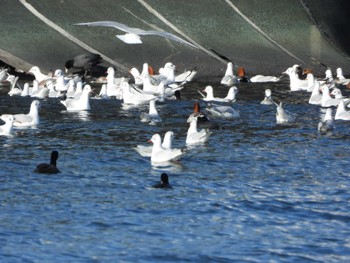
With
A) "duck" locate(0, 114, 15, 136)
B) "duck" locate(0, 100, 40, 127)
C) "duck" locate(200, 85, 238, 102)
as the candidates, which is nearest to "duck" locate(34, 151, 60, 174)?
"duck" locate(0, 114, 15, 136)

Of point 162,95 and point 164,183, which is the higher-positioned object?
point 162,95

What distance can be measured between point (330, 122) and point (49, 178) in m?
11.7

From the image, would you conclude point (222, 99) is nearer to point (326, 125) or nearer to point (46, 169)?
point (326, 125)

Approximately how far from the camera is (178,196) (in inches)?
1082

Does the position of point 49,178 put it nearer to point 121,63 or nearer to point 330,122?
point 330,122

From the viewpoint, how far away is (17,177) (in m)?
29.1

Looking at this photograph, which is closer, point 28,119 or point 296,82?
point 28,119

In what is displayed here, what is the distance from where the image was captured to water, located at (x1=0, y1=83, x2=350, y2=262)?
2322 centimetres

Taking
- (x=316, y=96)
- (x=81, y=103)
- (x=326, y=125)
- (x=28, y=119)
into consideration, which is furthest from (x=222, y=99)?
(x=28, y=119)

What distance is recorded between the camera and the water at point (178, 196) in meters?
23.2

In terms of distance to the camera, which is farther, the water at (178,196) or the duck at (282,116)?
the duck at (282,116)

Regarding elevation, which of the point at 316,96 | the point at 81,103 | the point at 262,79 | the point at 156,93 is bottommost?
the point at 81,103

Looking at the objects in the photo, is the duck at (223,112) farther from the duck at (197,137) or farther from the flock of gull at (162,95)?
the duck at (197,137)

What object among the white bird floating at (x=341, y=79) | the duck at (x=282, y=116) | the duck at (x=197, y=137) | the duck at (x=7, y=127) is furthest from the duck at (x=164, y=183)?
the white bird floating at (x=341, y=79)
